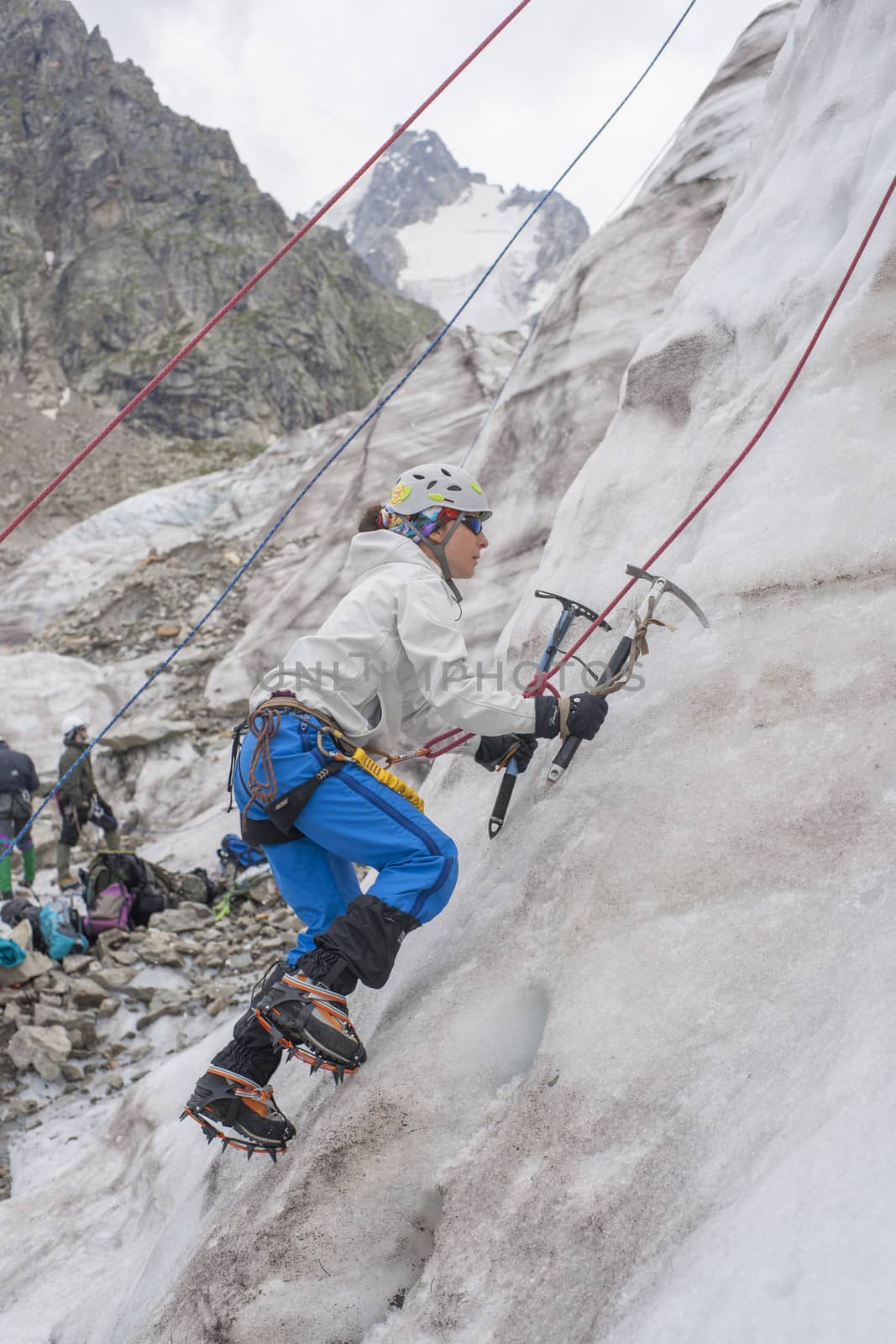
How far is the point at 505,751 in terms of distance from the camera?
12.3 ft

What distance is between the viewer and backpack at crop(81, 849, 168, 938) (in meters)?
7.86

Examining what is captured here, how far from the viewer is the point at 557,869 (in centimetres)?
323

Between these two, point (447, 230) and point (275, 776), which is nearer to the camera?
point (275, 776)

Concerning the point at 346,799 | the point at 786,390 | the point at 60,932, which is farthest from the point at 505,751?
the point at 60,932

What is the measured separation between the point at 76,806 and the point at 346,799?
296 inches

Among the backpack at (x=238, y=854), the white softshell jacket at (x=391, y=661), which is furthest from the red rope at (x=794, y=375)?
the backpack at (x=238, y=854)

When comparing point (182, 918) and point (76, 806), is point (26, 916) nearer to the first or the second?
point (182, 918)

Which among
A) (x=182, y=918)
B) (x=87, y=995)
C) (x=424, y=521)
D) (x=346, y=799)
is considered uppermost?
(x=424, y=521)

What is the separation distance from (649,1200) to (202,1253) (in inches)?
62.6

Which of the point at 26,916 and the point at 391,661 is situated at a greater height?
the point at 391,661

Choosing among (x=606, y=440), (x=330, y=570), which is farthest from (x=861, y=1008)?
(x=330, y=570)

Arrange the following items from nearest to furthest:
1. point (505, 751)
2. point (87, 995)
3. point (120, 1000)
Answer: point (505, 751) → point (87, 995) → point (120, 1000)

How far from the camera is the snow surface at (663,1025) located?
1.95 m

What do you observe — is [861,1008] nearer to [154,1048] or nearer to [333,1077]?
[333,1077]
